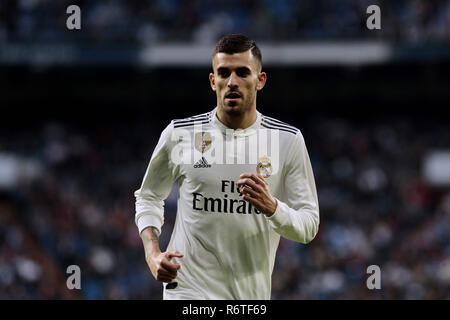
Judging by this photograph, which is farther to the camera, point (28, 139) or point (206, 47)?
point (28, 139)

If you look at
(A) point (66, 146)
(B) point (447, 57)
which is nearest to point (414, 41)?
(B) point (447, 57)

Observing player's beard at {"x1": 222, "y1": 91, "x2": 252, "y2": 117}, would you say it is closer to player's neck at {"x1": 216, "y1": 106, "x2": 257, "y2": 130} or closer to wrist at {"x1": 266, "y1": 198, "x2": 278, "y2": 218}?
player's neck at {"x1": 216, "y1": 106, "x2": 257, "y2": 130}

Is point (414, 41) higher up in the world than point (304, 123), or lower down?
higher up

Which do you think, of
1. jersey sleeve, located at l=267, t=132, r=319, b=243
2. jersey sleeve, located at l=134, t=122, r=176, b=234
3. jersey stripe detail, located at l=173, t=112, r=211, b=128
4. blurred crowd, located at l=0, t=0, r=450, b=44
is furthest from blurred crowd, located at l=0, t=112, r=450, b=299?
jersey sleeve, located at l=267, t=132, r=319, b=243

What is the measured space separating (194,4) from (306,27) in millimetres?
2877

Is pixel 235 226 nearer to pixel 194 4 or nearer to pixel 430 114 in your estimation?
pixel 194 4

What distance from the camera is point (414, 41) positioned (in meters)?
18.3

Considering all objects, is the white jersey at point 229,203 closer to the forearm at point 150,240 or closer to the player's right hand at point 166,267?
the forearm at point 150,240

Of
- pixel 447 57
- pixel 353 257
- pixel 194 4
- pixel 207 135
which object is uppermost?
pixel 194 4

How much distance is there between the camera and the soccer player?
166 inches

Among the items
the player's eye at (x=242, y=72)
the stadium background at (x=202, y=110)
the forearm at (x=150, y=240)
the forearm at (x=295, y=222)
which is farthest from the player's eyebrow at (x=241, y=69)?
the stadium background at (x=202, y=110)

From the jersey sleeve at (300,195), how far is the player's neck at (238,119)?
29 cm

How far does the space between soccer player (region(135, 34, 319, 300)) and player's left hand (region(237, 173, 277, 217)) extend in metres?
0.30

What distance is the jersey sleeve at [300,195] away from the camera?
4145 millimetres
